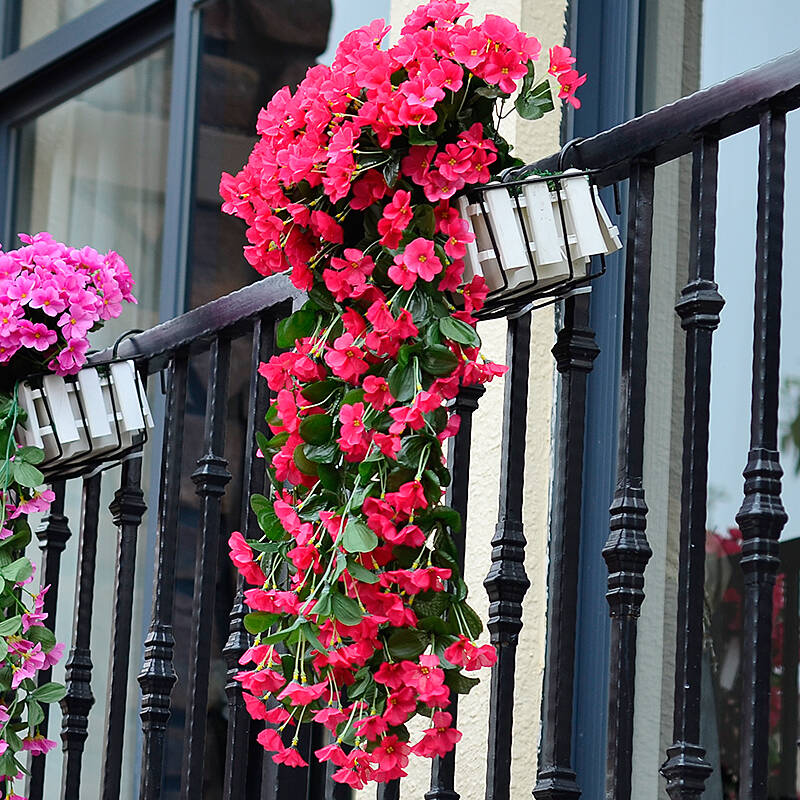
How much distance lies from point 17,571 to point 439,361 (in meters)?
1.10

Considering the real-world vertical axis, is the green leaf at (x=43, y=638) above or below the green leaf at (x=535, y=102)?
below

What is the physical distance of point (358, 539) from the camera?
5.75 ft

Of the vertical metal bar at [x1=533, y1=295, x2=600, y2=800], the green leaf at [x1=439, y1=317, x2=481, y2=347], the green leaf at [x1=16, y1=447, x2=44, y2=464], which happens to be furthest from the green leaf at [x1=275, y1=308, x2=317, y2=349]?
the green leaf at [x1=16, y1=447, x2=44, y2=464]

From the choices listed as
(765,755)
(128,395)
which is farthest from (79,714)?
(765,755)

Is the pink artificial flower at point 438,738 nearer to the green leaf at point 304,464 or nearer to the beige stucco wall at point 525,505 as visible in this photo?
the green leaf at point 304,464

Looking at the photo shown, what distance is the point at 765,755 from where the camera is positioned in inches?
63.4

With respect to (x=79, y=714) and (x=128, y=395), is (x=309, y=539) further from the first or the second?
(x=79, y=714)

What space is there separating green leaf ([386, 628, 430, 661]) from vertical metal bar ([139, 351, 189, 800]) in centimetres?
94

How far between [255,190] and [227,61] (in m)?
2.13

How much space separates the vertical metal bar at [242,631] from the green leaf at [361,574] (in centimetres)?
65

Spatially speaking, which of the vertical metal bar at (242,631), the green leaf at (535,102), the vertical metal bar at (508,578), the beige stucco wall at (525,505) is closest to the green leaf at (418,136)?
the green leaf at (535,102)

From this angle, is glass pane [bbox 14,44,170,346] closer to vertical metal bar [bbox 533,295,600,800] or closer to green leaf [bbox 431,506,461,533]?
vertical metal bar [bbox 533,295,600,800]

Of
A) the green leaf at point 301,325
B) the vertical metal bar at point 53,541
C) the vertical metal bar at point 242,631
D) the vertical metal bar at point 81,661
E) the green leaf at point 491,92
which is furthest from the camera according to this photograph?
the vertical metal bar at point 53,541

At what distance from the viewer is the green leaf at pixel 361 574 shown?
176cm
